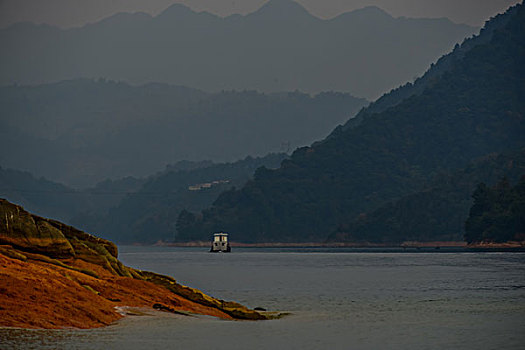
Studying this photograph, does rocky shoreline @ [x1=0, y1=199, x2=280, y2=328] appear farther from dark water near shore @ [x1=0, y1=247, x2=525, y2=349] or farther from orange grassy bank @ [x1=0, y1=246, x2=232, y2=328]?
dark water near shore @ [x1=0, y1=247, x2=525, y2=349]

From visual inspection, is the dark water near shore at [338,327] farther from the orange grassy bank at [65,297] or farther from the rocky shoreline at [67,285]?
the rocky shoreline at [67,285]

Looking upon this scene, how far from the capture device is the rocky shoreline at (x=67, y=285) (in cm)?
4400

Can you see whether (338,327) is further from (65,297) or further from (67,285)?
(65,297)

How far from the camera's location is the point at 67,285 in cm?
4844

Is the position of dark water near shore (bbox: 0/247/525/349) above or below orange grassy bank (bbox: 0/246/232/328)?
below

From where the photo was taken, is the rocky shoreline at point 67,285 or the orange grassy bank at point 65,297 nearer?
the orange grassy bank at point 65,297

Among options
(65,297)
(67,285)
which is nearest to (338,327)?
(67,285)

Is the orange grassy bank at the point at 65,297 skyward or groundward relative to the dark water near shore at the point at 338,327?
skyward

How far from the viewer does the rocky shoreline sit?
144 ft

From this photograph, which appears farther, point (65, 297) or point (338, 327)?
point (338, 327)

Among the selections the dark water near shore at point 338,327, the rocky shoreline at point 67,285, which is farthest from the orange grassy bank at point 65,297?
the dark water near shore at point 338,327

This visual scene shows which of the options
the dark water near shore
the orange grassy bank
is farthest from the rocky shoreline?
the dark water near shore

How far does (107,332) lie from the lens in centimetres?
4425

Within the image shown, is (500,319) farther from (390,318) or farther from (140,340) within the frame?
(140,340)
